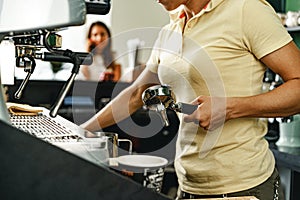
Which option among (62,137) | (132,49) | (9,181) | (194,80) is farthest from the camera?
(132,49)

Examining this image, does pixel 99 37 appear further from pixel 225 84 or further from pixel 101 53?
pixel 225 84

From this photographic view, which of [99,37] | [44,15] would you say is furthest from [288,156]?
[99,37]

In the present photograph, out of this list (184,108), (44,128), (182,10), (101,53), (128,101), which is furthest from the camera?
(101,53)

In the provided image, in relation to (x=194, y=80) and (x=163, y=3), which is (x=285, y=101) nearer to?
(x=194, y=80)

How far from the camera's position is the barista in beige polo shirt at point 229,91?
1.37m

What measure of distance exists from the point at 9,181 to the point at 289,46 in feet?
3.14

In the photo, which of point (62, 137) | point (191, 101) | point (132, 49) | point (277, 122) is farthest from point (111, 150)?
point (132, 49)

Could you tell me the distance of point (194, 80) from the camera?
147 cm

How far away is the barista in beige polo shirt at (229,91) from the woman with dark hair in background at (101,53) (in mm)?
2799

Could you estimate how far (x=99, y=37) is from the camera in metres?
4.45

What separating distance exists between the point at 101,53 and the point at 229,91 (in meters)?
3.06

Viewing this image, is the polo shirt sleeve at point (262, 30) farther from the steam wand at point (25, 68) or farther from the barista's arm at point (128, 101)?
the steam wand at point (25, 68)

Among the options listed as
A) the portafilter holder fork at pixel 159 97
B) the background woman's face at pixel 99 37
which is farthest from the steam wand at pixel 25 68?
the background woman's face at pixel 99 37

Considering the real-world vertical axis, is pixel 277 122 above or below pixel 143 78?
below
